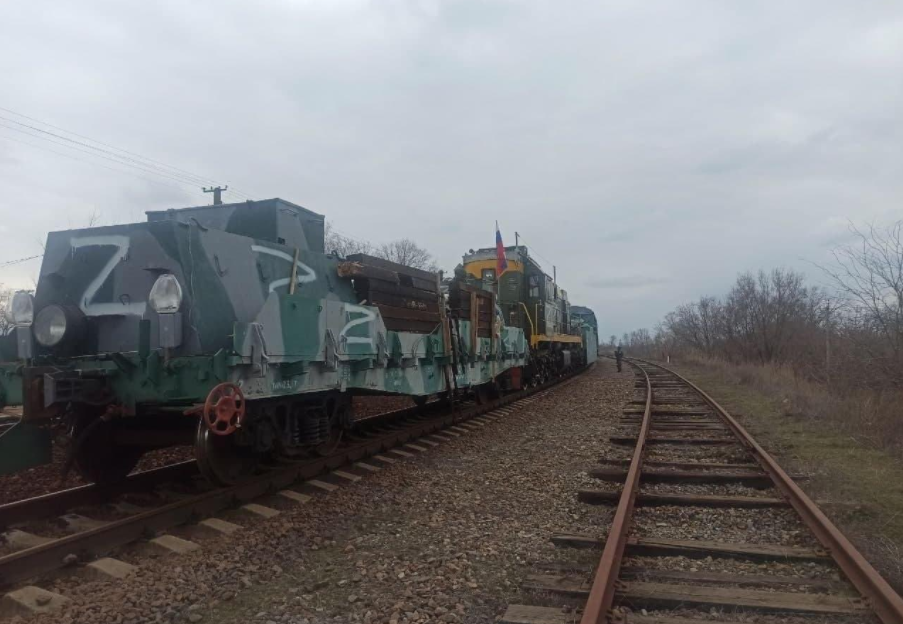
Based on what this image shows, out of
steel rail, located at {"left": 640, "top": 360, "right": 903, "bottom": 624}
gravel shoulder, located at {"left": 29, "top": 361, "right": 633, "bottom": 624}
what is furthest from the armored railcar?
steel rail, located at {"left": 640, "top": 360, "right": 903, "bottom": 624}

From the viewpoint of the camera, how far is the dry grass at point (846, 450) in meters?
4.73

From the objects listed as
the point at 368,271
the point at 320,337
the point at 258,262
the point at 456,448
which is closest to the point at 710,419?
the point at 456,448

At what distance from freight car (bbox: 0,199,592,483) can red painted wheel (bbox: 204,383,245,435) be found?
0.02 meters

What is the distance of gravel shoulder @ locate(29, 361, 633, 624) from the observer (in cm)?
348

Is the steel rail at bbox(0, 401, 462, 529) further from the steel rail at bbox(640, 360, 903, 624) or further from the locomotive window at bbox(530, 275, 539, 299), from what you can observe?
the locomotive window at bbox(530, 275, 539, 299)

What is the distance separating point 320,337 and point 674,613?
3.85 metres

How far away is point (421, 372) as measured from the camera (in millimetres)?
8680

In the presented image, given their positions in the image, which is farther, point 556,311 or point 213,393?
point 556,311

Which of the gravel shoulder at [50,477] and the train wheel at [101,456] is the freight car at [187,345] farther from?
the gravel shoulder at [50,477]

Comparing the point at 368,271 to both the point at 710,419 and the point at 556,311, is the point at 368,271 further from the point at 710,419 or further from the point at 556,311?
the point at 556,311

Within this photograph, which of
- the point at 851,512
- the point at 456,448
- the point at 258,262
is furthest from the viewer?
the point at 456,448

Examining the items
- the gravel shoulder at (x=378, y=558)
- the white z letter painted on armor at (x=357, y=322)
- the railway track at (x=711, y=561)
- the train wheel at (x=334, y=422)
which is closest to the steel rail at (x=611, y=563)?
the railway track at (x=711, y=561)

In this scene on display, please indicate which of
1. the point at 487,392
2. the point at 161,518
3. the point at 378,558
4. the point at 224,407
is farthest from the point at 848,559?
the point at 487,392

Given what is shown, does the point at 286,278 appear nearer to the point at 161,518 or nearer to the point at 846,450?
the point at 161,518
